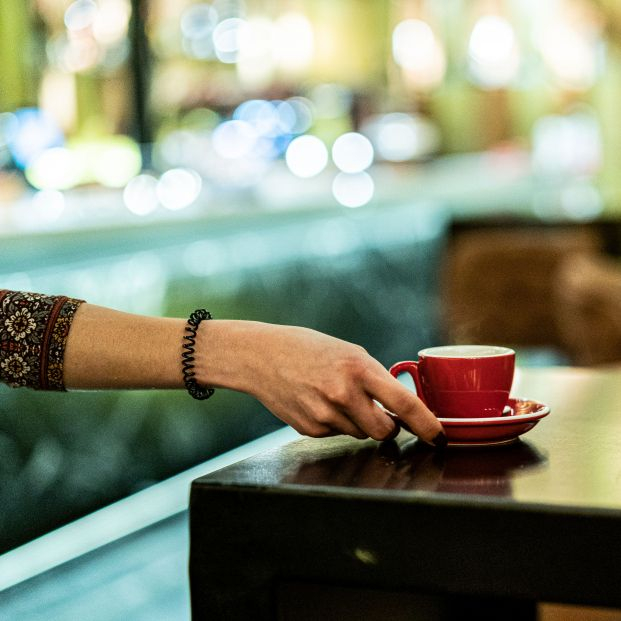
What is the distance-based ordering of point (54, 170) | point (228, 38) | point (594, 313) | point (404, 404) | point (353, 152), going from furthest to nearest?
1. point (353, 152)
2. point (228, 38)
3. point (54, 170)
4. point (594, 313)
5. point (404, 404)

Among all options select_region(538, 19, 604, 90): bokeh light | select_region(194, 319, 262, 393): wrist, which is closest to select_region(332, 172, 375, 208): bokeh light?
select_region(538, 19, 604, 90): bokeh light

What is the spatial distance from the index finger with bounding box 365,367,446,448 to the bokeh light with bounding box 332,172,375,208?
11.9 ft

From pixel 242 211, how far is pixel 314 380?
285 centimetres

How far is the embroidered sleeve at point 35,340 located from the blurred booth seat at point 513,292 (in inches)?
122

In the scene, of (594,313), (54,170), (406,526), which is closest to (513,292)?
(594,313)

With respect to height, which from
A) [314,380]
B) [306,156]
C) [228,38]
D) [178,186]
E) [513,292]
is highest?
[228,38]

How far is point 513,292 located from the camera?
426 cm

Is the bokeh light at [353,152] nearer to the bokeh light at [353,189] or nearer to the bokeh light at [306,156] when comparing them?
the bokeh light at [306,156]

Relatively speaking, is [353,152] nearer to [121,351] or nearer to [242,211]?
[242,211]

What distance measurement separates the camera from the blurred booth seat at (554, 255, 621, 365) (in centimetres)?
286

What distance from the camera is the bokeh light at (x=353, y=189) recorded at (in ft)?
15.8

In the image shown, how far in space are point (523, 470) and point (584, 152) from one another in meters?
7.75

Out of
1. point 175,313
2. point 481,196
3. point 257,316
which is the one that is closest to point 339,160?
point 481,196

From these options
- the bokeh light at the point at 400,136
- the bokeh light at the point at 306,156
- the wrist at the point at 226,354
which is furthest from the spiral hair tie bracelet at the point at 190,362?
the bokeh light at the point at 400,136
